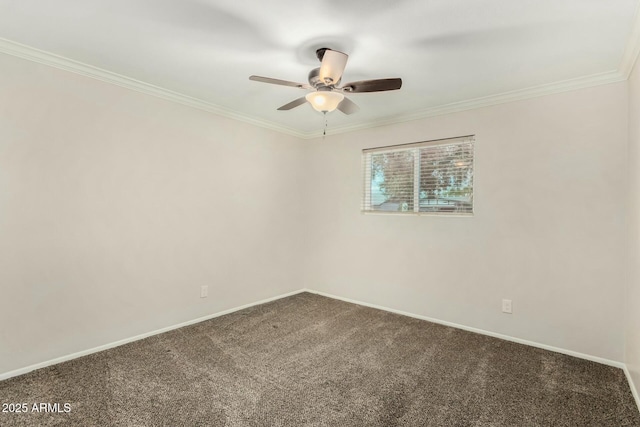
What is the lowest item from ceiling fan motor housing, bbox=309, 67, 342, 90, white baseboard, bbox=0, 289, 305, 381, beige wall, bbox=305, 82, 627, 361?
white baseboard, bbox=0, 289, 305, 381

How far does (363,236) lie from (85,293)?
283 cm

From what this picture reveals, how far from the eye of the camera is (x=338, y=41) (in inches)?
Result: 79.3

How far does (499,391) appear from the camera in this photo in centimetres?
204

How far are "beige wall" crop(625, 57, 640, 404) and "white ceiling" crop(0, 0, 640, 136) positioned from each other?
1.06 ft

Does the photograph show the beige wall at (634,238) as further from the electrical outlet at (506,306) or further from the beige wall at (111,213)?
the beige wall at (111,213)

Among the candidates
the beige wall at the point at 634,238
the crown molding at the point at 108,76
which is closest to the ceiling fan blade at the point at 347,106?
the crown molding at the point at 108,76

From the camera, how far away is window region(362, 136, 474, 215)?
317 cm

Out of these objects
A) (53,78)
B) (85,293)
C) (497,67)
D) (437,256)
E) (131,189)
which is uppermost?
(497,67)

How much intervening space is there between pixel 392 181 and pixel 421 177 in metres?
0.36

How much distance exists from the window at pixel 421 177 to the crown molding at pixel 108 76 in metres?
1.65

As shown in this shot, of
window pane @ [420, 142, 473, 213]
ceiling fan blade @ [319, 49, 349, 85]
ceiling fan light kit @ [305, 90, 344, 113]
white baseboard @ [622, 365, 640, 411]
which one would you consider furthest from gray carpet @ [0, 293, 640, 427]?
ceiling fan blade @ [319, 49, 349, 85]

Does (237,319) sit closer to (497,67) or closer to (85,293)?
(85,293)

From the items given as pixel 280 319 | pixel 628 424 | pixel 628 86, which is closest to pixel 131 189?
pixel 280 319

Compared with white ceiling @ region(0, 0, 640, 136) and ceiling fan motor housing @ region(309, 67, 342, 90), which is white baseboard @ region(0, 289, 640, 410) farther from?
ceiling fan motor housing @ region(309, 67, 342, 90)
